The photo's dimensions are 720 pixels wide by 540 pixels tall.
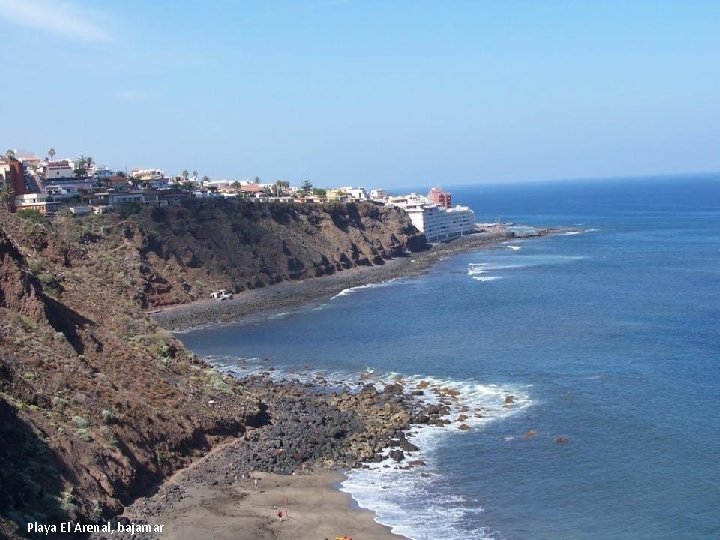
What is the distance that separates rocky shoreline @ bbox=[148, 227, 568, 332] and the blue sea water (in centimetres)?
476

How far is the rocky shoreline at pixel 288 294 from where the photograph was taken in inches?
3565

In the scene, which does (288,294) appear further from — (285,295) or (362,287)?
(362,287)

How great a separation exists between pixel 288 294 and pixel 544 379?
53268mm

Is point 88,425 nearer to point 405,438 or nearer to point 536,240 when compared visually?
point 405,438

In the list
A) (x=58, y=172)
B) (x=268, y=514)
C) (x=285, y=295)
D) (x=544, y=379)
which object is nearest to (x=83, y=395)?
(x=268, y=514)

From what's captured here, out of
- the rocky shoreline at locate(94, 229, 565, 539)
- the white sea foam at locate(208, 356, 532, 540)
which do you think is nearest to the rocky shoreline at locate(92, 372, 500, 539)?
the rocky shoreline at locate(94, 229, 565, 539)

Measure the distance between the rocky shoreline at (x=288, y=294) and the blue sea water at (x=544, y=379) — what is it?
4.76m

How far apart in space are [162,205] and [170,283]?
21832mm

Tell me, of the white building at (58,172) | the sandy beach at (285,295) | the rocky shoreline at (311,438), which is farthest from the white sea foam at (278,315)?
the white building at (58,172)

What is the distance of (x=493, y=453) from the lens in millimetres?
43156

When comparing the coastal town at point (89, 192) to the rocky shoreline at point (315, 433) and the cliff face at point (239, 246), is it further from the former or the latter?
the rocky shoreline at point (315, 433)

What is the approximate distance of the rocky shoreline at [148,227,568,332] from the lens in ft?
297

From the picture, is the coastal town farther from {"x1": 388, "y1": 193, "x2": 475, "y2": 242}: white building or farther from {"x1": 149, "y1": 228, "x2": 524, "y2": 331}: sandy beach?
{"x1": 149, "y1": 228, "x2": 524, "y2": 331}: sandy beach

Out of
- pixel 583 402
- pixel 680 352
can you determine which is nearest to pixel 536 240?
pixel 680 352
